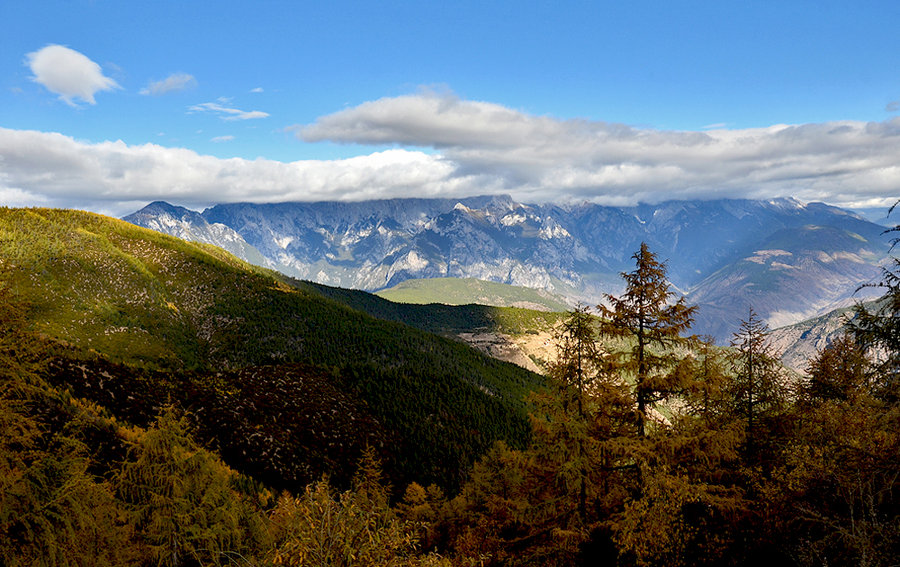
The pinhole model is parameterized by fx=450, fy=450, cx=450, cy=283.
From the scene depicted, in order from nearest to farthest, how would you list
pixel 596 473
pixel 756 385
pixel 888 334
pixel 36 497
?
pixel 36 497
pixel 888 334
pixel 596 473
pixel 756 385

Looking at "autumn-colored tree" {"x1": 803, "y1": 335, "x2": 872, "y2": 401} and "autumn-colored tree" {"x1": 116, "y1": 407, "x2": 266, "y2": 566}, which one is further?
"autumn-colored tree" {"x1": 803, "y1": 335, "x2": 872, "y2": 401}

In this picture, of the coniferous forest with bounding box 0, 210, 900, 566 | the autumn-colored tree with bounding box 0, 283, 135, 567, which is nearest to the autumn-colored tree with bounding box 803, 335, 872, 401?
the coniferous forest with bounding box 0, 210, 900, 566

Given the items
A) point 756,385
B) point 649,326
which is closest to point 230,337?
point 649,326

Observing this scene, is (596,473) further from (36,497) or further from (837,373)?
(837,373)

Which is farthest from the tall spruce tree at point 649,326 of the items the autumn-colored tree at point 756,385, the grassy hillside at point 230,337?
the grassy hillside at point 230,337

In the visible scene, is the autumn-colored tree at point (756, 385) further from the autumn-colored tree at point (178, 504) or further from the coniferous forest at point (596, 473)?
the autumn-colored tree at point (178, 504)

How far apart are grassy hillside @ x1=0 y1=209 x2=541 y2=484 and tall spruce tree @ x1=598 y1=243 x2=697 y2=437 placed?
6971cm

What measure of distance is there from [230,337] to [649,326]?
Answer: 150744 millimetres

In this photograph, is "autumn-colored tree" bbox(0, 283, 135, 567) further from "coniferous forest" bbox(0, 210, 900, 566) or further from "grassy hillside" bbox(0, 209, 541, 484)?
"grassy hillside" bbox(0, 209, 541, 484)

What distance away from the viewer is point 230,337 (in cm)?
14738

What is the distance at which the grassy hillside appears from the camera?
111 metres

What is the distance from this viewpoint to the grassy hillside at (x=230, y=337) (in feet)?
364

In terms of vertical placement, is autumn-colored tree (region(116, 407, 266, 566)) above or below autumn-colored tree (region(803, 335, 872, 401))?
below

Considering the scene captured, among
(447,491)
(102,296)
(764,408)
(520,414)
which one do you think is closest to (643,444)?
(764,408)
